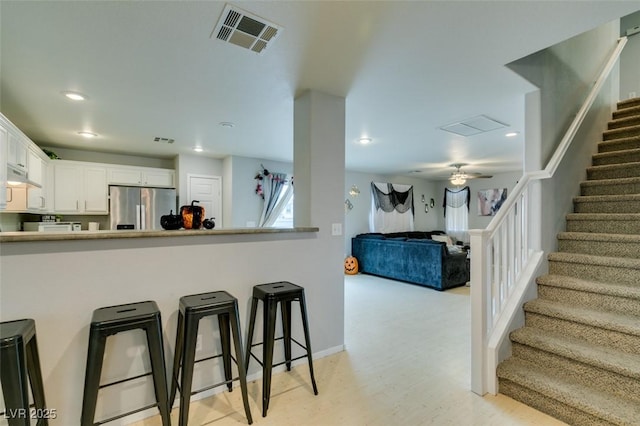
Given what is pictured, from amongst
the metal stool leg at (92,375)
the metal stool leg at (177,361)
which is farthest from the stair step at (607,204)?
the metal stool leg at (92,375)

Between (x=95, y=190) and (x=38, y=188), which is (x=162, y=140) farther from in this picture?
(x=38, y=188)

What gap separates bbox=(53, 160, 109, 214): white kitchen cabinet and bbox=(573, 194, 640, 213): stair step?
6270mm

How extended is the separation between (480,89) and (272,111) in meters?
2.03

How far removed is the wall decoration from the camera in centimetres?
787

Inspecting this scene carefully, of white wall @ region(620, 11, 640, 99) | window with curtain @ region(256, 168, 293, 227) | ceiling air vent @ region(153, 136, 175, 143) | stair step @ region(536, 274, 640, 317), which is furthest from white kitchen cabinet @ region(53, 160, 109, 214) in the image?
white wall @ region(620, 11, 640, 99)

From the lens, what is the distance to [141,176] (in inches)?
197

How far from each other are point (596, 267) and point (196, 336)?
302 centimetres

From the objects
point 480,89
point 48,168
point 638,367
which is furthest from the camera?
point 48,168

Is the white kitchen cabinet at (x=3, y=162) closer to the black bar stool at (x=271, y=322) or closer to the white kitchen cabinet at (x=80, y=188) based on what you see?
the white kitchen cabinet at (x=80, y=188)

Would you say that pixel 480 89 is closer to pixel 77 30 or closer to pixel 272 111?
pixel 272 111

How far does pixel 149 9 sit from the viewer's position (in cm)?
159

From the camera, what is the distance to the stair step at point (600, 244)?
2.33 metres

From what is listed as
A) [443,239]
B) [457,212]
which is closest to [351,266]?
[443,239]

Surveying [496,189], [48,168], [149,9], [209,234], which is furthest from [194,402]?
[496,189]
